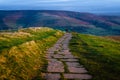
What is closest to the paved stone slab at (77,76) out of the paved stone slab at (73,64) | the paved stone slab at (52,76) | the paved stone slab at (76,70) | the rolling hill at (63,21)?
the paved stone slab at (52,76)

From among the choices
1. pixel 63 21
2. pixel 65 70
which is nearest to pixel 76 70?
pixel 65 70

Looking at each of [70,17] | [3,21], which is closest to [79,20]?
[70,17]

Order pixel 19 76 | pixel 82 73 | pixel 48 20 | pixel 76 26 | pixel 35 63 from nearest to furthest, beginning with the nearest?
pixel 19 76, pixel 82 73, pixel 35 63, pixel 76 26, pixel 48 20

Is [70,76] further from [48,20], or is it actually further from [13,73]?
[48,20]

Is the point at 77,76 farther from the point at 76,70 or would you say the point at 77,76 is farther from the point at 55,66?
the point at 55,66

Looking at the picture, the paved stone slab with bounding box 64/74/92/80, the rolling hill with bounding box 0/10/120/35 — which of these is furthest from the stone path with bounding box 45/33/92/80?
the rolling hill with bounding box 0/10/120/35

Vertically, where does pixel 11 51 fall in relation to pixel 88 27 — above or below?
above

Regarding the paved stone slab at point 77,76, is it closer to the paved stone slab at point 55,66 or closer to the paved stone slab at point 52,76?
the paved stone slab at point 52,76
